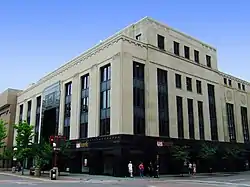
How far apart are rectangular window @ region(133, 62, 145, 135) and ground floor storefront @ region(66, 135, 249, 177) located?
54.9 inches

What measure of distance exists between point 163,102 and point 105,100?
799 centimetres

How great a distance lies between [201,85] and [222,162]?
40.4ft

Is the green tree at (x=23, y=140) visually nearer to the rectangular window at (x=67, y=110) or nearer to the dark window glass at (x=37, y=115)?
the rectangular window at (x=67, y=110)

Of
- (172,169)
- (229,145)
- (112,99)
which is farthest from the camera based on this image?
(229,145)

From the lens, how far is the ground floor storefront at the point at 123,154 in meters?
33.2

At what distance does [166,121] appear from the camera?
129 feet

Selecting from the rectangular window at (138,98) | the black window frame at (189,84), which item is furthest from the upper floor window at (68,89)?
→ the black window frame at (189,84)

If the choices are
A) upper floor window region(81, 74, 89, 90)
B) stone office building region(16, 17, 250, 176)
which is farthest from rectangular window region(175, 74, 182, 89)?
upper floor window region(81, 74, 89, 90)

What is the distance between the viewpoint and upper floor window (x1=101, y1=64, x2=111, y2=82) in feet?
125

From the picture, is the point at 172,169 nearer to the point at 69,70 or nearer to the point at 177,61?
the point at 177,61

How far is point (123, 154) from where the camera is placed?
32781mm

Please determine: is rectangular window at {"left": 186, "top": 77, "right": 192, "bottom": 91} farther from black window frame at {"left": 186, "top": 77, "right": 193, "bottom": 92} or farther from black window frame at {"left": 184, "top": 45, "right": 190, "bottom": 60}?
black window frame at {"left": 184, "top": 45, "right": 190, "bottom": 60}

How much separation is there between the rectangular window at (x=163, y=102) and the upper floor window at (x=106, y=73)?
22.9ft

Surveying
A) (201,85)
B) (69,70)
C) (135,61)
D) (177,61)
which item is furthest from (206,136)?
(69,70)
